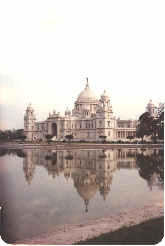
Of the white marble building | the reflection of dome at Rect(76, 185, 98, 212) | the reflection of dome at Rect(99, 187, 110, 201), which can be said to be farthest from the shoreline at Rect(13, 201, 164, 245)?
the white marble building

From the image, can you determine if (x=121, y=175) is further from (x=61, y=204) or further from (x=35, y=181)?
(x=61, y=204)

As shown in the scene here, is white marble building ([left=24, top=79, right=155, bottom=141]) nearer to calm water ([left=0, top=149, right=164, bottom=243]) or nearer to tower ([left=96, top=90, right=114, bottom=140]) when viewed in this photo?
tower ([left=96, top=90, right=114, bottom=140])

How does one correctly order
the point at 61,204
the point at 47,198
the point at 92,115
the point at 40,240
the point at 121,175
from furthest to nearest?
the point at 92,115, the point at 121,175, the point at 47,198, the point at 61,204, the point at 40,240

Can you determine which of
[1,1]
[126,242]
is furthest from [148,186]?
[1,1]

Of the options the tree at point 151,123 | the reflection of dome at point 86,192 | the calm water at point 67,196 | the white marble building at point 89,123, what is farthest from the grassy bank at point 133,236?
the white marble building at point 89,123

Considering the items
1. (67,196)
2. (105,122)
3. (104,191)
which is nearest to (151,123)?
(104,191)

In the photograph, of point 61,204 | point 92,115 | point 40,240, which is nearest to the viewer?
point 40,240

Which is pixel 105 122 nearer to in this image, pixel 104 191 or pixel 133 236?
pixel 104 191
